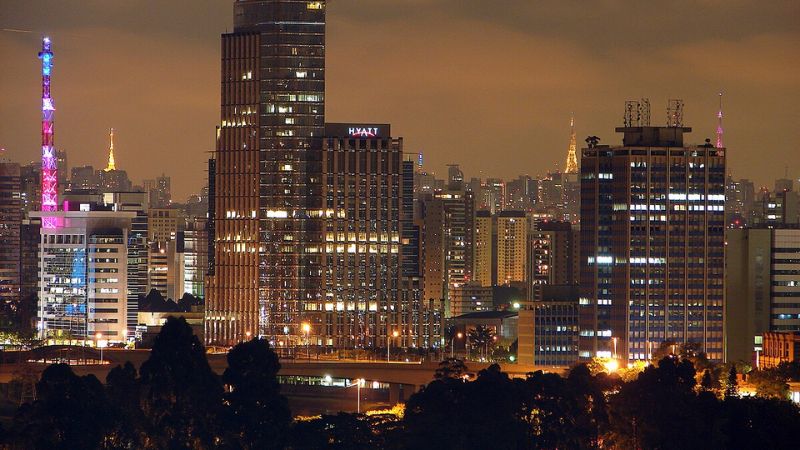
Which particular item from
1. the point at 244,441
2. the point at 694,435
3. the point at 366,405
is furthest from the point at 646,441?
the point at 366,405

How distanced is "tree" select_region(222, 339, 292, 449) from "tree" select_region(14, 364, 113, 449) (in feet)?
24.3

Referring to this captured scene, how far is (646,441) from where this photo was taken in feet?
447

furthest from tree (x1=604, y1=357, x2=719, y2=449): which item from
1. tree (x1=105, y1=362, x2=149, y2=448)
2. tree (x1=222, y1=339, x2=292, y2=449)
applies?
tree (x1=105, y1=362, x2=149, y2=448)

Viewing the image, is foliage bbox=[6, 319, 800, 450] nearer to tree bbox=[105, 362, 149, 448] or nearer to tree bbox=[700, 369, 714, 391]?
tree bbox=[105, 362, 149, 448]

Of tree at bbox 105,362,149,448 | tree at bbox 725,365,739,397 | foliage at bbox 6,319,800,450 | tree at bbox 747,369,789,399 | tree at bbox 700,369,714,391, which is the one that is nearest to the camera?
foliage at bbox 6,319,800,450

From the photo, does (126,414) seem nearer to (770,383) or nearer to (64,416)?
(64,416)

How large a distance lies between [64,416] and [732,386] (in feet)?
156

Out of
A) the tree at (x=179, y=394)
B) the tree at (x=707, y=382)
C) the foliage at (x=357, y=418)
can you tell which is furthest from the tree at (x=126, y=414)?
the tree at (x=707, y=382)

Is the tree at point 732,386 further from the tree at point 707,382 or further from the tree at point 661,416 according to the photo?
the tree at point 661,416

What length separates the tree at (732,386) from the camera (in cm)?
15364

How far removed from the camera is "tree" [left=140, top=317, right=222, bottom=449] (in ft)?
439

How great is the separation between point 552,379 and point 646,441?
34.5ft

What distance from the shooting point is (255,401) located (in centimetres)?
13712

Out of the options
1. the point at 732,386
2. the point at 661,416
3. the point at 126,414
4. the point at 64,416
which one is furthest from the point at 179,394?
the point at 732,386
